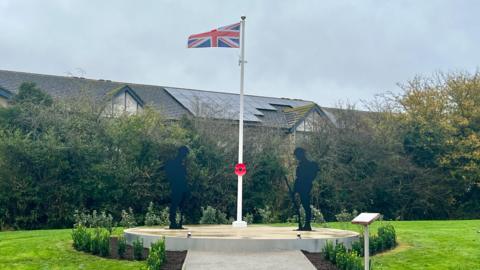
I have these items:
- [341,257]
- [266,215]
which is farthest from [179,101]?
[341,257]

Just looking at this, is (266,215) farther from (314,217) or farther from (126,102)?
(126,102)

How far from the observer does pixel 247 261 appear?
1087cm

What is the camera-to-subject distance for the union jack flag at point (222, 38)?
58.3 ft

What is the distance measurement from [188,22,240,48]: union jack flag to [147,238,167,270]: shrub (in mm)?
8566

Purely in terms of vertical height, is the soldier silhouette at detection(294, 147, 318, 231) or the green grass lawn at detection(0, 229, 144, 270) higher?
the soldier silhouette at detection(294, 147, 318, 231)

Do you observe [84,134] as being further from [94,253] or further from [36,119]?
[94,253]

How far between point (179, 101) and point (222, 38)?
18982 millimetres

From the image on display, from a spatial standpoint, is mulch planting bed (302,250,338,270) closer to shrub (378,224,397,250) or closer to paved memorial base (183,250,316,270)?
paved memorial base (183,250,316,270)

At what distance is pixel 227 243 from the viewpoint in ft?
39.1

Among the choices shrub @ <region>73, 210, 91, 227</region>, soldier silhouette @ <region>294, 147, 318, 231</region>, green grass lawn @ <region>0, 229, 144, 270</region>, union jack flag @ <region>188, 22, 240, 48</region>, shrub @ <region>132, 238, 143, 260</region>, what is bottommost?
green grass lawn @ <region>0, 229, 144, 270</region>

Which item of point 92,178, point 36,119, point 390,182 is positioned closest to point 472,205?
point 390,182

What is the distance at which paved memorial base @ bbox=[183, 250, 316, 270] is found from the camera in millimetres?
10336

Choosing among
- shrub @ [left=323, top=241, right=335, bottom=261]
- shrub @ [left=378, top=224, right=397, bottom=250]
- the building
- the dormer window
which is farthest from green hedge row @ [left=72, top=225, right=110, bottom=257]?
the dormer window

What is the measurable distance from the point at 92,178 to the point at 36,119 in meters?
3.37
